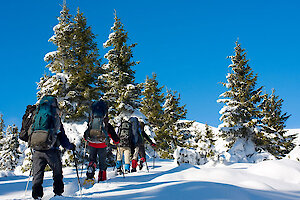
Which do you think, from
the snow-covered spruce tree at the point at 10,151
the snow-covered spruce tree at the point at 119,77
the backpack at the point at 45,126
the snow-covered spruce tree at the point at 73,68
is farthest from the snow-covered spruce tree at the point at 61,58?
the snow-covered spruce tree at the point at 10,151

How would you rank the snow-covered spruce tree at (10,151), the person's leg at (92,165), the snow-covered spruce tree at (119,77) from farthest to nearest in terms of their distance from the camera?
the snow-covered spruce tree at (10,151) < the snow-covered spruce tree at (119,77) < the person's leg at (92,165)

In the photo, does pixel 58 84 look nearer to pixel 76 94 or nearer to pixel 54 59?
pixel 76 94

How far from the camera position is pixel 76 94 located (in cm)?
1581

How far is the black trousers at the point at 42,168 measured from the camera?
4.51 metres

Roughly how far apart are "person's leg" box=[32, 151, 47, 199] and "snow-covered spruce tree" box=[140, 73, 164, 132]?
75.5ft

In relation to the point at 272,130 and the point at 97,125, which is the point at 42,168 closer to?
the point at 97,125

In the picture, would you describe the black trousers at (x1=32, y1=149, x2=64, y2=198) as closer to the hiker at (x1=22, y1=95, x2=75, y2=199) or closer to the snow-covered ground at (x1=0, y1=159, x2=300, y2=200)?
the hiker at (x1=22, y1=95, x2=75, y2=199)

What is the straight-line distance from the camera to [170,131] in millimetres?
29359

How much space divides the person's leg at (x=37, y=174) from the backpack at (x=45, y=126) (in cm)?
20

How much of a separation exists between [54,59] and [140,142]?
10.8 m

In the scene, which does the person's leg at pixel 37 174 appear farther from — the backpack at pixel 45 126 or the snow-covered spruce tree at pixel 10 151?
the snow-covered spruce tree at pixel 10 151

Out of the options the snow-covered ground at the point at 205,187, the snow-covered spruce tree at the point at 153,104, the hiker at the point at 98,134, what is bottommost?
the snow-covered ground at the point at 205,187

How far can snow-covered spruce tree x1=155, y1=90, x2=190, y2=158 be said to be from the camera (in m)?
27.2

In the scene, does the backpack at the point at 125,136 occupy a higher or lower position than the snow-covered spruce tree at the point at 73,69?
lower
